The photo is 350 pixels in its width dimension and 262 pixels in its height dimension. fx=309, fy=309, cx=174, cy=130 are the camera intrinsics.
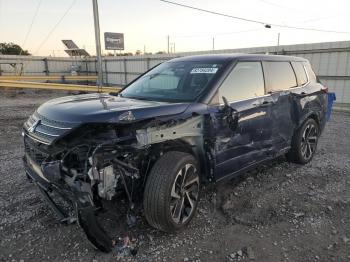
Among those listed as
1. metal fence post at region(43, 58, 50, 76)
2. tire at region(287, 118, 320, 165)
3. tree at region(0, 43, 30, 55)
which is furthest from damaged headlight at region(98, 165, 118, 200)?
tree at region(0, 43, 30, 55)

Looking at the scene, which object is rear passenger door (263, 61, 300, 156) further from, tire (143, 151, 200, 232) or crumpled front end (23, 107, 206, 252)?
crumpled front end (23, 107, 206, 252)

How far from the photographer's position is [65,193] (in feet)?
9.20

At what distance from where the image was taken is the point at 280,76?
15.9 feet

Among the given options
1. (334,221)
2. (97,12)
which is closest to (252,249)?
(334,221)

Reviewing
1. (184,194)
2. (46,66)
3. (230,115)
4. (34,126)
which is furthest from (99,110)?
(46,66)

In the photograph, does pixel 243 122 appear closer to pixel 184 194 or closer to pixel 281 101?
pixel 281 101

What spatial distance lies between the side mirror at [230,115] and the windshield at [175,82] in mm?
353

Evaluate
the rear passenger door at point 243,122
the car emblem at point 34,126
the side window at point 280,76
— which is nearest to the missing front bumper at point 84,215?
the car emblem at point 34,126

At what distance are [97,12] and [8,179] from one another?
13.3 m

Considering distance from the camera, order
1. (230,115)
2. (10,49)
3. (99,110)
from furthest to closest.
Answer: (10,49)
(230,115)
(99,110)

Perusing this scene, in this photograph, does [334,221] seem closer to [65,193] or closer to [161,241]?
[161,241]

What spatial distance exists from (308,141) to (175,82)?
2.95m

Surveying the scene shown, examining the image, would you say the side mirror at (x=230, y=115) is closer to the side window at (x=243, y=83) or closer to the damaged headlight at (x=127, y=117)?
the side window at (x=243, y=83)

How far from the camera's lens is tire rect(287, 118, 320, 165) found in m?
5.25
